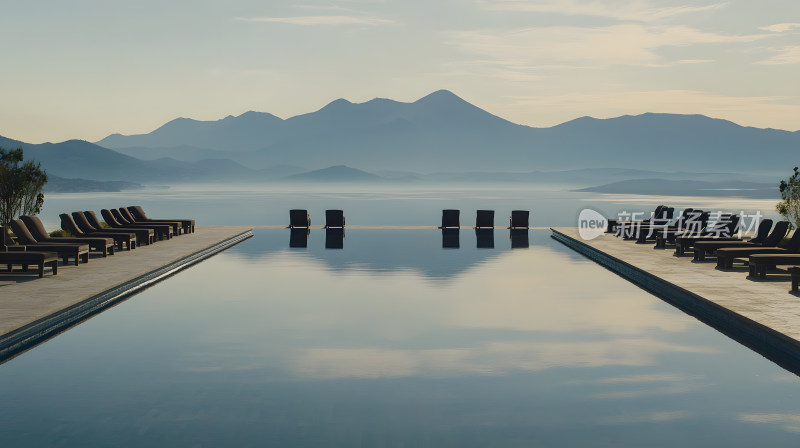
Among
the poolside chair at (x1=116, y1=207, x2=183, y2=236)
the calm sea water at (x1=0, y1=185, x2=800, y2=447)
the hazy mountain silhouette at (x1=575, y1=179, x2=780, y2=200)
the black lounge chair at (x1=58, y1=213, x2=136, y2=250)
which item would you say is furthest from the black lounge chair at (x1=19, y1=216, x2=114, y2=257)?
the hazy mountain silhouette at (x1=575, y1=179, x2=780, y2=200)

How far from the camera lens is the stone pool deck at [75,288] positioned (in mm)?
8352

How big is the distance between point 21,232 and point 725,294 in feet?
33.7

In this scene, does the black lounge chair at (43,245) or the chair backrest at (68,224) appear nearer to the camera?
the black lounge chair at (43,245)

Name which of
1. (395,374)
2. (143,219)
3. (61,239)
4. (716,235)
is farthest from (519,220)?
(395,374)

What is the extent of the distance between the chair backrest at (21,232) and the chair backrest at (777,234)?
1189 cm

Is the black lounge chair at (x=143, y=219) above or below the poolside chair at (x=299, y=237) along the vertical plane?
above

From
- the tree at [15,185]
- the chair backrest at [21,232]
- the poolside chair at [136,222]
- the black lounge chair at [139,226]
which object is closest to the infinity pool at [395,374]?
the chair backrest at [21,232]

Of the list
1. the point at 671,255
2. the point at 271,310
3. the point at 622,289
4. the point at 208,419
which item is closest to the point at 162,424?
the point at 208,419

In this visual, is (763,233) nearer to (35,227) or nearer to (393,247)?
(393,247)

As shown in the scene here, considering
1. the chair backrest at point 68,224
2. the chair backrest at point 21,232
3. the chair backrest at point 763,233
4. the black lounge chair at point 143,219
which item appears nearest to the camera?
the chair backrest at point 21,232

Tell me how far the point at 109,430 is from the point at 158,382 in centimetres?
124

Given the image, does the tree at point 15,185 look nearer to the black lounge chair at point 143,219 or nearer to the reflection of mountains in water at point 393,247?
the black lounge chair at point 143,219

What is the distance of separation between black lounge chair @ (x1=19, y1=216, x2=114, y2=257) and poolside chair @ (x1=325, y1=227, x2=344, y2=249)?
16.2 ft

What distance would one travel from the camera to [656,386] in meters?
6.69
